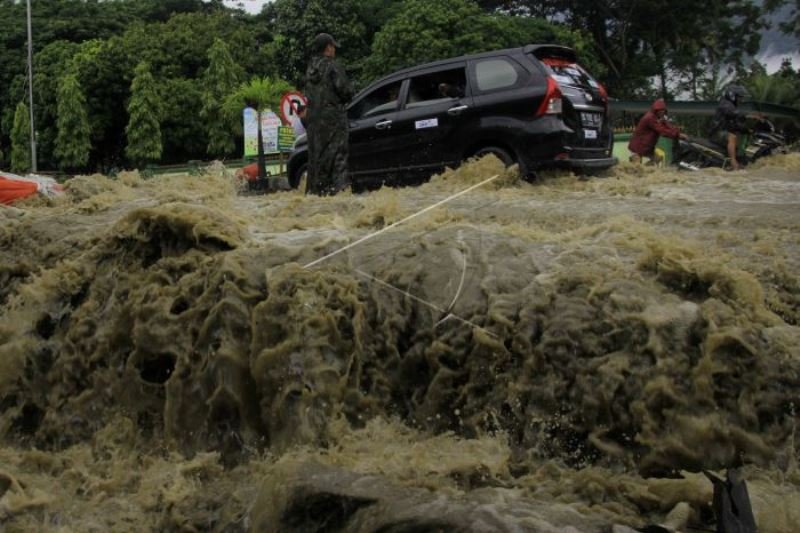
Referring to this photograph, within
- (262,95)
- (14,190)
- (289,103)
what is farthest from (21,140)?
(14,190)

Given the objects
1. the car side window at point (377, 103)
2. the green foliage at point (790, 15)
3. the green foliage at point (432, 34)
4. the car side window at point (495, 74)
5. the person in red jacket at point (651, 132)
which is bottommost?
the person in red jacket at point (651, 132)

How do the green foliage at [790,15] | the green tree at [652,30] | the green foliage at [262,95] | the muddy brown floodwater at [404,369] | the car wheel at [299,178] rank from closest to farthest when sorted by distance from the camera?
the muddy brown floodwater at [404,369]
the car wheel at [299,178]
the green foliage at [262,95]
the green foliage at [790,15]
the green tree at [652,30]

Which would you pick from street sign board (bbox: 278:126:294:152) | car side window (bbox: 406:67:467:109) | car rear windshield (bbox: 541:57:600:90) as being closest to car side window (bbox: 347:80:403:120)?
car side window (bbox: 406:67:467:109)

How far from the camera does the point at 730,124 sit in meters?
12.5

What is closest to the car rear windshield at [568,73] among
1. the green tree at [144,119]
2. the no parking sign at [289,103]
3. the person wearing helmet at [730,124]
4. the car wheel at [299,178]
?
the car wheel at [299,178]

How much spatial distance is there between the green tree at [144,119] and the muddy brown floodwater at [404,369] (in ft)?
91.3

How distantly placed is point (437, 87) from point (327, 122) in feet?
4.40

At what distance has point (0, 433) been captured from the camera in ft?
19.6

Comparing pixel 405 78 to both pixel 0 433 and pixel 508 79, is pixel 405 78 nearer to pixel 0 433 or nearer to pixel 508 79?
pixel 508 79

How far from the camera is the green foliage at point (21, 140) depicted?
37.6m

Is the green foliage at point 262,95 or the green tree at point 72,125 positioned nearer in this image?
the green foliage at point 262,95

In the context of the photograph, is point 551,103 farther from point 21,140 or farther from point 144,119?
point 21,140

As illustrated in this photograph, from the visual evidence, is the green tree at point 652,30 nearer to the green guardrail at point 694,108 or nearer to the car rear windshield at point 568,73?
the green guardrail at point 694,108

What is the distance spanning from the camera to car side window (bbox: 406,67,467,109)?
9.14 meters
